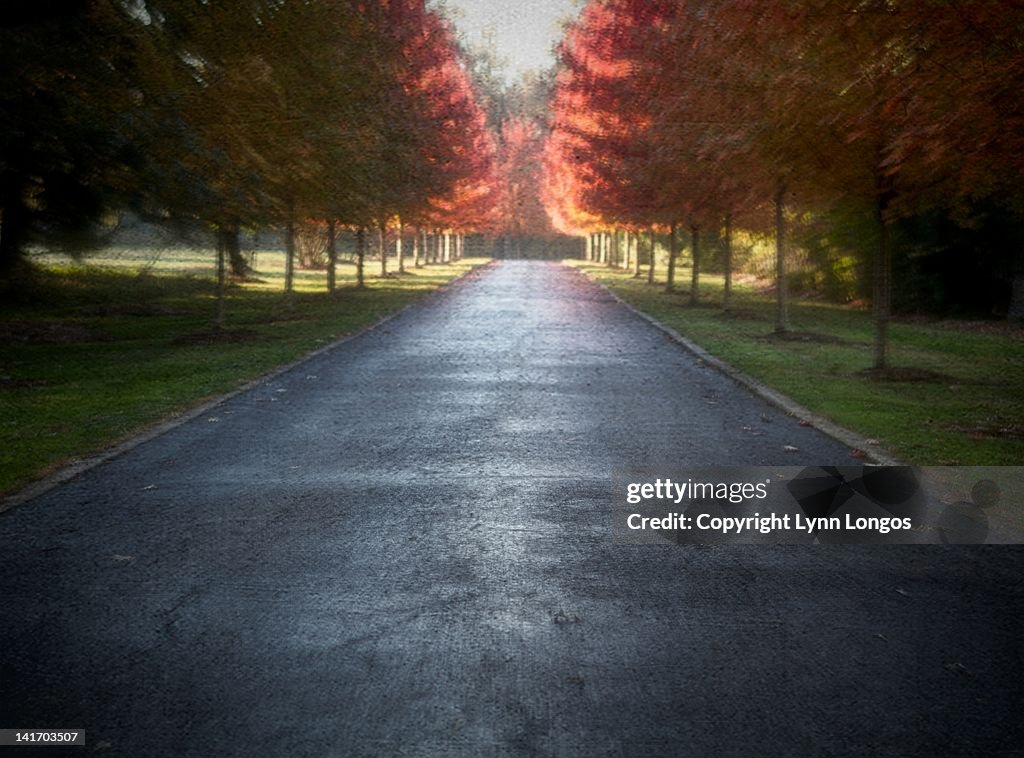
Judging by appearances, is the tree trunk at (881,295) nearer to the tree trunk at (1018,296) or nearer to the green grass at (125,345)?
the green grass at (125,345)

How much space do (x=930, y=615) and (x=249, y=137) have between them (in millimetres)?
13453

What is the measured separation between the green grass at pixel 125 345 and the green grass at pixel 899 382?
678 centimetres

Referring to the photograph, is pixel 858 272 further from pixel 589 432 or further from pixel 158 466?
pixel 158 466

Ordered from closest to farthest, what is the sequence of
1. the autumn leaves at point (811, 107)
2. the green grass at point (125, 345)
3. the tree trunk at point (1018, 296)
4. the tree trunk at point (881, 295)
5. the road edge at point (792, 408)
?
1. the autumn leaves at point (811, 107)
2. the road edge at point (792, 408)
3. the green grass at point (125, 345)
4. the tree trunk at point (881, 295)
5. the tree trunk at point (1018, 296)

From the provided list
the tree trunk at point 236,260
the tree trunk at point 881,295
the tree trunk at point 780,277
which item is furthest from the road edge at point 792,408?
the tree trunk at point 236,260

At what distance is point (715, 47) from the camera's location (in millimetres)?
11430

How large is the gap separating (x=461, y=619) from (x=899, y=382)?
9933mm

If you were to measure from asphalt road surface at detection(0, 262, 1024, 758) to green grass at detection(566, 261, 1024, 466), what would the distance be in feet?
4.14

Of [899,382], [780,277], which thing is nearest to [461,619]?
[899,382]

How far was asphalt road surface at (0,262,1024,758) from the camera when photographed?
3.64 meters

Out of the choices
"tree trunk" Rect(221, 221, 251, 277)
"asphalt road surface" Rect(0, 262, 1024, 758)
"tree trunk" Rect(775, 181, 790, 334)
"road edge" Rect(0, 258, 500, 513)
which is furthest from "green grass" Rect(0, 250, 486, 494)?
"tree trunk" Rect(775, 181, 790, 334)

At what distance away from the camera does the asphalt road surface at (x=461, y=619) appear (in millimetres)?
3645

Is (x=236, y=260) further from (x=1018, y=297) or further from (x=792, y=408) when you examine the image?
(x=792, y=408)

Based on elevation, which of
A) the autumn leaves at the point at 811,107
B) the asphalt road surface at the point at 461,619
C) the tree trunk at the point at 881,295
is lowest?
the asphalt road surface at the point at 461,619
